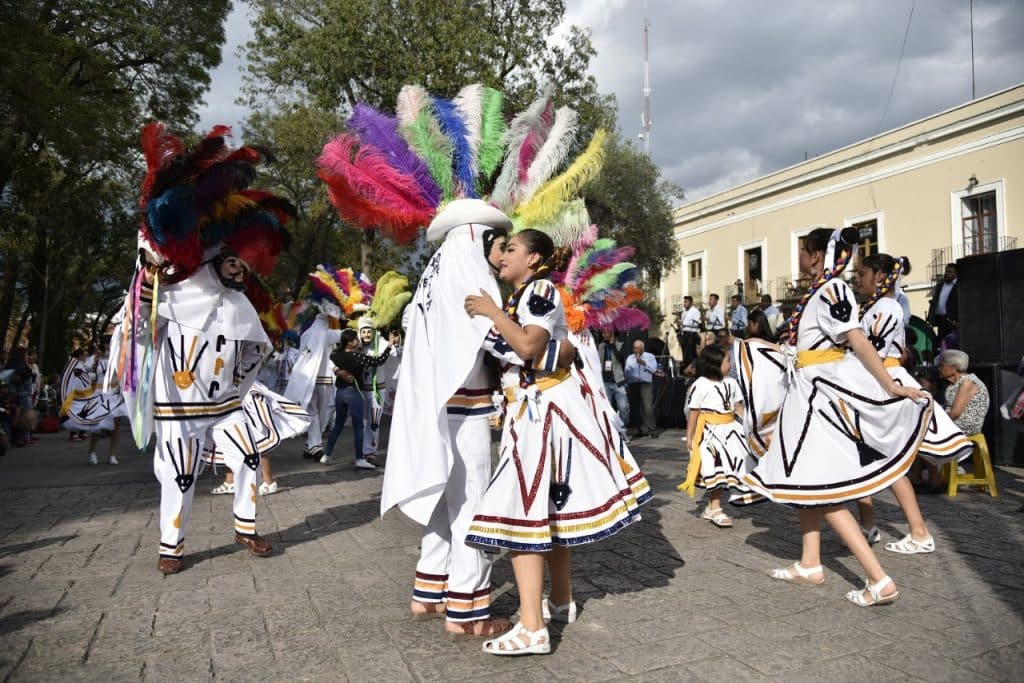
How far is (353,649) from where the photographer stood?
3238 mm

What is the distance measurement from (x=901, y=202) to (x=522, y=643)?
92.4 feet

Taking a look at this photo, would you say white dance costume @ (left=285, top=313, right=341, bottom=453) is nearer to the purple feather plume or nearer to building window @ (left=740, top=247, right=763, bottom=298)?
the purple feather plume

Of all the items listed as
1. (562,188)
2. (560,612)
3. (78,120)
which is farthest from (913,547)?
(78,120)

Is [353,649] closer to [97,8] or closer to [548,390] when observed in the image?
[548,390]

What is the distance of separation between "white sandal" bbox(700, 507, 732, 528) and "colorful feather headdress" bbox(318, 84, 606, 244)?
2.61 meters

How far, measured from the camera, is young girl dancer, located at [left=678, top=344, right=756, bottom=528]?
5.64m

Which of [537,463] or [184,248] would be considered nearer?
[537,463]

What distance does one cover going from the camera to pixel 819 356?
4125 millimetres

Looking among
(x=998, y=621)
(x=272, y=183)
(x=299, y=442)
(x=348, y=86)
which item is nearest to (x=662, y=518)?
(x=998, y=621)

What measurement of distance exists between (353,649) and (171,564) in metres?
1.77

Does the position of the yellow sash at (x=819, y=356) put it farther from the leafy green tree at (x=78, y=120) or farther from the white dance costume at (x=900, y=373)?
the leafy green tree at (x=78, y=120)

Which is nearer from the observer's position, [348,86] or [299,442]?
[299,442]

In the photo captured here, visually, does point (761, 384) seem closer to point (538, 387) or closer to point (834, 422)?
point (834, 422)

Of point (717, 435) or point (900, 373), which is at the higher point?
point (900, 373)
